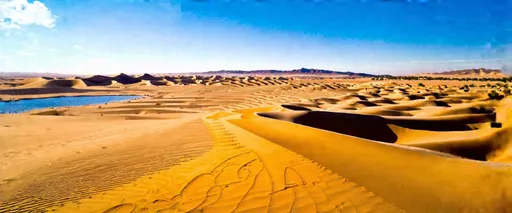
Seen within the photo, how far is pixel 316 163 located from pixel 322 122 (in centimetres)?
747

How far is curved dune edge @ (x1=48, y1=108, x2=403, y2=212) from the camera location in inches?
192

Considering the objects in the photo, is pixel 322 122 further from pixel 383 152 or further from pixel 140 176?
pixel 140 176

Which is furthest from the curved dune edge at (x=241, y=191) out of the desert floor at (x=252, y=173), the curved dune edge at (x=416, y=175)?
the curved dune edge at (x=416, y=175)

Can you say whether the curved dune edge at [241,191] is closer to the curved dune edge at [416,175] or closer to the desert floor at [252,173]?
the desert floor at [252,173]

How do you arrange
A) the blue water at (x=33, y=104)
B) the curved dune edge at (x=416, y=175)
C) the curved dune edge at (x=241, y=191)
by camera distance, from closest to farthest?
the curved dune edge at (x=241, y=191) < the curved dune edge at (x=416, y=175) < the blue water at (x=33, y=104)

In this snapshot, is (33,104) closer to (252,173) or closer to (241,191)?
(252,173)

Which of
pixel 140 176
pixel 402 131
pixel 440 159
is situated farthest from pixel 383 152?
pixel 402 131

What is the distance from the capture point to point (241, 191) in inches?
212

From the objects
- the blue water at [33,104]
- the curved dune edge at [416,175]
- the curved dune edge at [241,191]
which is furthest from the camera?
the blue water at [33,104]

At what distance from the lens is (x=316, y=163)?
7.07 metres

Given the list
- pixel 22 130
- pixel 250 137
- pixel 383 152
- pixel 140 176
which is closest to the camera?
pixel 140 176

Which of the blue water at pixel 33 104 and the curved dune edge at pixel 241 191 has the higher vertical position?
the curved dune edge at pixel 241 191

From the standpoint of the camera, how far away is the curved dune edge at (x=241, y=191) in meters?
4.89

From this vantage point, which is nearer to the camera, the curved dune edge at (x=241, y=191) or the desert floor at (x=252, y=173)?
the curved dune edge at (x=241, y=191)
